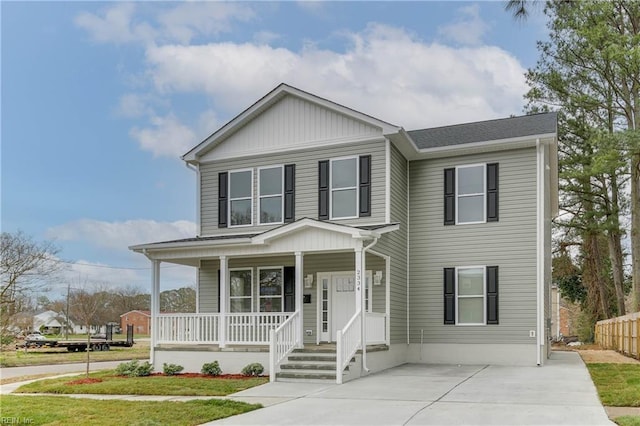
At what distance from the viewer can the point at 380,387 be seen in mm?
11836

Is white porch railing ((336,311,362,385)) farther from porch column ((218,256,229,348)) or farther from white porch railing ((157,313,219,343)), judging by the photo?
white porch railing ((157,313,219,343))

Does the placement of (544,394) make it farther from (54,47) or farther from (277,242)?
(54,47)

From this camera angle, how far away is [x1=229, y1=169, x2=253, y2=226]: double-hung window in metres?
17.5

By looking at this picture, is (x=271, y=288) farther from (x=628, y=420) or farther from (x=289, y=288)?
(x=628, y=420)

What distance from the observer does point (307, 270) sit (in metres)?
17.0

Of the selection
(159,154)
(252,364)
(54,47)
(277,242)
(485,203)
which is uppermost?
(54,47)

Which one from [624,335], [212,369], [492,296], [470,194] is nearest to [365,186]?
[470,194]

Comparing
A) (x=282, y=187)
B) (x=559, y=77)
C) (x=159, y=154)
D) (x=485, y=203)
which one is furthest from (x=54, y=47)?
(x=559, y=77)

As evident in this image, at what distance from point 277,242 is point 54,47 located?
11079 mm

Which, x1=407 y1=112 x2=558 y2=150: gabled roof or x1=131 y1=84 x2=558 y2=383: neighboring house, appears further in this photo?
x1=407 y1=112 x2=558 y2=150: gabled roof

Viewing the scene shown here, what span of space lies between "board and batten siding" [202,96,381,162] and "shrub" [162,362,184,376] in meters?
5.89

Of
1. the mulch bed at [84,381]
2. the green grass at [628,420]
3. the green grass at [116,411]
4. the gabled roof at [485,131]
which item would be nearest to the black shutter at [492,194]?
the gabled roof at [485,131]

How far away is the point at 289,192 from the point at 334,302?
125 inches

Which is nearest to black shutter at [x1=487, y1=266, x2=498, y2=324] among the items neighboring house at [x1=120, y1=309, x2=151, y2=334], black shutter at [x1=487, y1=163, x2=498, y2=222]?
black shutter at [x1=487, y1=163, x2=498, y2=222]
